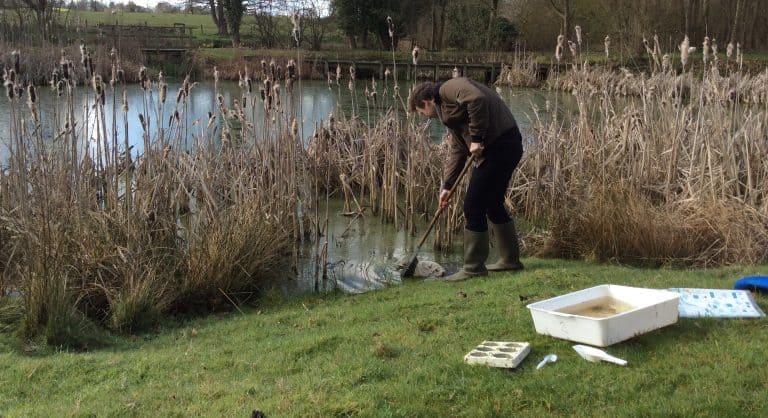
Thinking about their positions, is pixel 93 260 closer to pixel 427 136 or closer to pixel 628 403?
pixel 628 403

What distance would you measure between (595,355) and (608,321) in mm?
200

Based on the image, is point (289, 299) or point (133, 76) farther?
point (133, 76)

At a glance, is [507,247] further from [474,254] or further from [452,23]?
[452,23]

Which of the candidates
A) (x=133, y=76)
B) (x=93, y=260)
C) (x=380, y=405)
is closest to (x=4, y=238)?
(x=93, y=260)

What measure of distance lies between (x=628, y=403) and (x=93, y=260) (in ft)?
13.7

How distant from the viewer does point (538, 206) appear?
8.05 m

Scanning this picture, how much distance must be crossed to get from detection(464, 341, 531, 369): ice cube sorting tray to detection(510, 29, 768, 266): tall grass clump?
317 centimetres

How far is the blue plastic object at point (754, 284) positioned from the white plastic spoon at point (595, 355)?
1664mm

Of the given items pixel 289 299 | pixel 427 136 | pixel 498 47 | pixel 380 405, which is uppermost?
pixel 498 47

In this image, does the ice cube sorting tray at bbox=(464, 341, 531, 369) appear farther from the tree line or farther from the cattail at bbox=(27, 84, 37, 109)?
the tree line

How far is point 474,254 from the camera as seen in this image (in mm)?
6090

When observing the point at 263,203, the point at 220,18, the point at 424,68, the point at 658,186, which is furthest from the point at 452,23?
the point at 263,203

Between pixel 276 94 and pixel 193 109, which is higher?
pixel 276 94

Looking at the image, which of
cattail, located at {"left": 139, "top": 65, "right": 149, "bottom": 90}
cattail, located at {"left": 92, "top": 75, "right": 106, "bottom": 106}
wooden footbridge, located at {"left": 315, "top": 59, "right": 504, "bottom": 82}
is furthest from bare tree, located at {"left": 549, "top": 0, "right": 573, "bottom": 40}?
cattail, located at {"left": 92, "top": 75, "right": 106, "bottom": 106}
